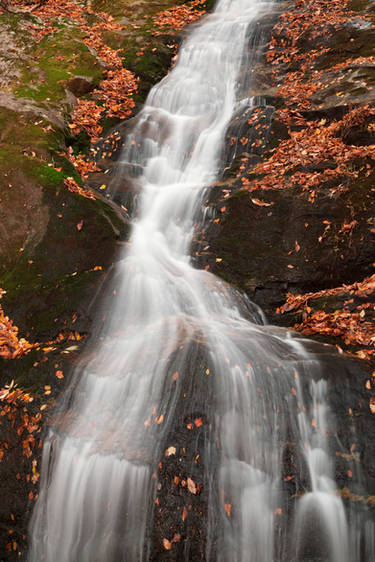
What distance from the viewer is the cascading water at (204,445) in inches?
124

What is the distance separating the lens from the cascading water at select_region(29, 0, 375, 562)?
3154 millimetres

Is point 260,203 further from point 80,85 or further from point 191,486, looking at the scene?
point 80,85

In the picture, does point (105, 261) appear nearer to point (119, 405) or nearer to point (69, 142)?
point (119, 405)

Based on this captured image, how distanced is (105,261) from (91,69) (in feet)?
23.5

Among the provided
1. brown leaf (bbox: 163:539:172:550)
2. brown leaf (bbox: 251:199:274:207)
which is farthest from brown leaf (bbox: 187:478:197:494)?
brown leaf (bbox: 251:199:274:207)

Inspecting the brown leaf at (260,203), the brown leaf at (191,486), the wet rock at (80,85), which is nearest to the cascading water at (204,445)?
the brown leaf at (191,486)

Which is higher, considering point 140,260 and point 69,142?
point 69,142

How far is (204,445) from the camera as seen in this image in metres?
3.31

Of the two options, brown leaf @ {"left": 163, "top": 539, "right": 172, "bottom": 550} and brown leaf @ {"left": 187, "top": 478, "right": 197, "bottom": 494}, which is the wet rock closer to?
brown leaf @ {"left": 187, "top": 478, "right": 197, "bottom": 494}

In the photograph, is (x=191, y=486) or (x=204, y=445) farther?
(x=204, y=445)

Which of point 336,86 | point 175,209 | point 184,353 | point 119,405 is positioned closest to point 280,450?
point 184,353

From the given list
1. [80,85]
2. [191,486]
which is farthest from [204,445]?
[80,85]

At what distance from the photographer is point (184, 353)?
12.9 feet

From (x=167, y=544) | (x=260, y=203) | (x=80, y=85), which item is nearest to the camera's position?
(x=167, y=544)
